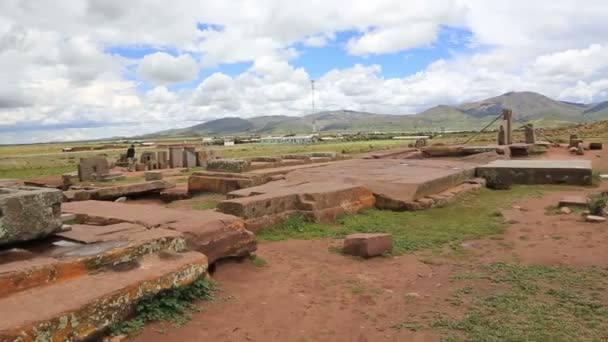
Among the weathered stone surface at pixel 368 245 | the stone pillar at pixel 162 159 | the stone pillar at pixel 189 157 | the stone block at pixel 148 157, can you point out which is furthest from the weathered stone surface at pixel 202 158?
the weathered stone surface at pixel 368 245

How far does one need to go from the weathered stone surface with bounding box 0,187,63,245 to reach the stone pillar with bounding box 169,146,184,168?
21364mm

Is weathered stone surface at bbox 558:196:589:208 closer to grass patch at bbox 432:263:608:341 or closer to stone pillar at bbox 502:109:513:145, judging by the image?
grass patch at bbox 432:263:608:341

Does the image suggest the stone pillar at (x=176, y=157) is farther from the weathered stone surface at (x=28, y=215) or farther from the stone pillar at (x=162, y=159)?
the weathered stone surface at (x=28, y=215)

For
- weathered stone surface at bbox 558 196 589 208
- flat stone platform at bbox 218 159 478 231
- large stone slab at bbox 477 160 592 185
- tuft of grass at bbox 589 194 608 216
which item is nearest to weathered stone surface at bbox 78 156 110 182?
flat stone platform at bbox 218 159 478 231

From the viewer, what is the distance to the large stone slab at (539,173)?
12.1 meters

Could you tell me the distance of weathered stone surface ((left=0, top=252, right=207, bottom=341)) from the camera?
123 inches

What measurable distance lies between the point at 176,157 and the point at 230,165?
13.2 m

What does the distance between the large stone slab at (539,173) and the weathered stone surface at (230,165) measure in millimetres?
6593

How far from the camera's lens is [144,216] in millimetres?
5898

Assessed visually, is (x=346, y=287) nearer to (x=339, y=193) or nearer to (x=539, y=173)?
(x=339, y=193)

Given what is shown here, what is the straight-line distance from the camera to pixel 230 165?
43.6 feet

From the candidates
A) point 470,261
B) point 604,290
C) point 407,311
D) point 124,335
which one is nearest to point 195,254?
point 124,335

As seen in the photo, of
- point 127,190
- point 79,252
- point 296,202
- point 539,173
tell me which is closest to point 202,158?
point 127,190

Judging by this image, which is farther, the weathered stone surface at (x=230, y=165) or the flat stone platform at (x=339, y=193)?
the weathered stone surface at (x=230, y=165)
